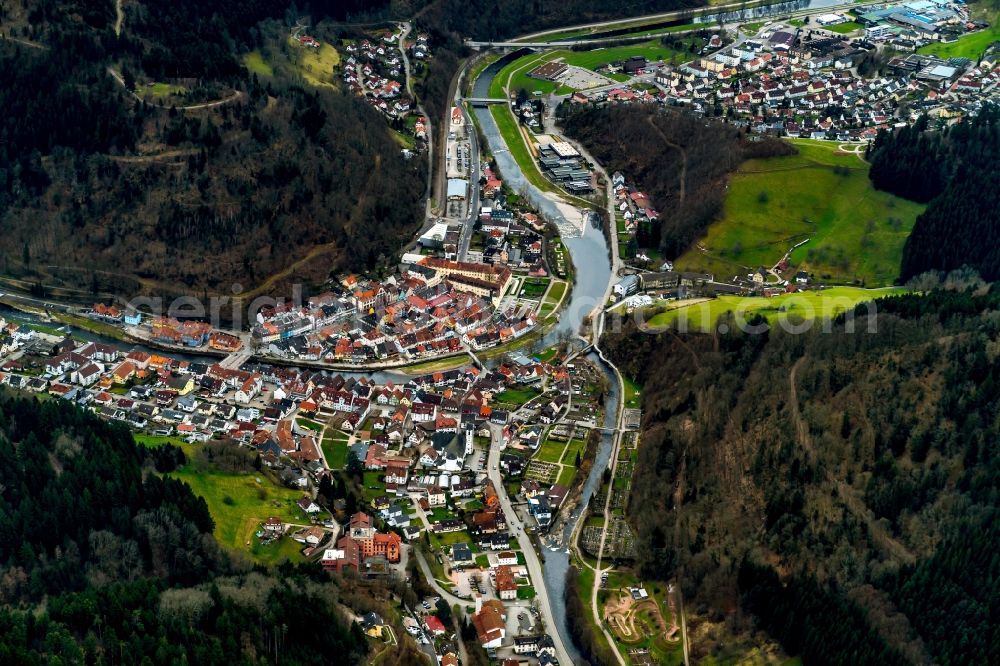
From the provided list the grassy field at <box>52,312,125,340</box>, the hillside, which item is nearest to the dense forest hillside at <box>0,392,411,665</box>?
the grassy field at <box>52,312,125,340</box>

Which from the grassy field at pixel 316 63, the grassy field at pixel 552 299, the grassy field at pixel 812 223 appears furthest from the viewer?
the grassy field at pixel 316 63

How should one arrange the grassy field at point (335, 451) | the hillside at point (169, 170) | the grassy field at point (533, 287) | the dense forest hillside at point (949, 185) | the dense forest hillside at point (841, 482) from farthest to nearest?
the grassy field at point (533, 287)
the dense forest hillside at point (949, 185)
the hillside at point (169, 170)
the grassy field at point (335, 451)
the dense forest hillside at point (841, 482)

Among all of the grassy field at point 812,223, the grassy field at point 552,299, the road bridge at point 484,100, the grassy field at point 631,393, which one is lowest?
the grassy field at point 631,393

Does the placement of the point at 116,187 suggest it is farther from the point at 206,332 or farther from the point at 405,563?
the point at 405,563

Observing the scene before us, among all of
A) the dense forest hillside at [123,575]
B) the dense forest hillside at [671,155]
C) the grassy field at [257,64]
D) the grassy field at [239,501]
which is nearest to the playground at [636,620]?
the dense forest hillside at [123,575]

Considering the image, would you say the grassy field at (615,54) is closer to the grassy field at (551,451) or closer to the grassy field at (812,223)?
the grassy field at (812,223)

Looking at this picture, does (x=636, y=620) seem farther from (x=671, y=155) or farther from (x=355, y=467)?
(x=671, y=155)

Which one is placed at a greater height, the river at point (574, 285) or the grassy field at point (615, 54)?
the grassy field at point (615, 54)
